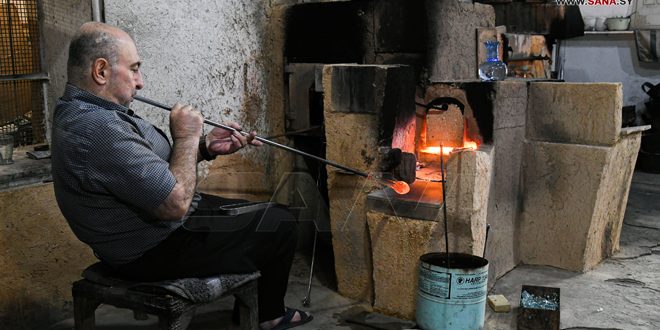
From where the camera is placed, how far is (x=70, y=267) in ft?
13.0

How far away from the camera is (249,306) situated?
3115mm

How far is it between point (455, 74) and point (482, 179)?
1.57m

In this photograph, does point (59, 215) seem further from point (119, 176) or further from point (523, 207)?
point (523, 207)

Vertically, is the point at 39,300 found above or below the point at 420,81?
below

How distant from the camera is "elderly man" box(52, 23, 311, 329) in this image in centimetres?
259

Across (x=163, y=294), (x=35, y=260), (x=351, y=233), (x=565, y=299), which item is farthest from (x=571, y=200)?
(x=35, y=260)

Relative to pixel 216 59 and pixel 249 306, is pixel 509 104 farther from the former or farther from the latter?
pixel 249 306

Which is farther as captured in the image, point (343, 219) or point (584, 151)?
point (584, 151)

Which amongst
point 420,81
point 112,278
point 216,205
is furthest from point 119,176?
point 420,81

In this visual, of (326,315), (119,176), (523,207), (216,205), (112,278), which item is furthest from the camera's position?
(523,207)

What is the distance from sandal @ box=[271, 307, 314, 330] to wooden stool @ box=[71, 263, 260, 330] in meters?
0.68

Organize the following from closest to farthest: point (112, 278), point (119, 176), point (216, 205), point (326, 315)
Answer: point (119, 176)
point (112, 278)
point (216, 205)
point (326, 315)

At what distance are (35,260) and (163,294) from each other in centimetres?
147

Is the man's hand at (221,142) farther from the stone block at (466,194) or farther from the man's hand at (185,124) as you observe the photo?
the stone block at (466,194)
